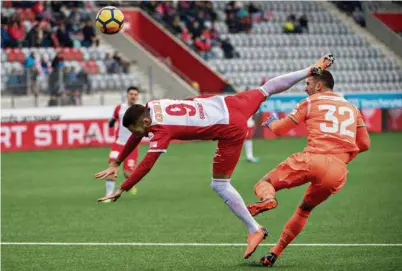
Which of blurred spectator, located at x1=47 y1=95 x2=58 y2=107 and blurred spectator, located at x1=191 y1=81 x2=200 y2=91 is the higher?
blurred spectator, located at x1=47 y1=95 x2=58 y2=107

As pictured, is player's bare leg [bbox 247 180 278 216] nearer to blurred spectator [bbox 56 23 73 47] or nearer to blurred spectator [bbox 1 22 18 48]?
blurred spectator [bbox 1 22 18 48]

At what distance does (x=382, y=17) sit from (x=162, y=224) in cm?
2951

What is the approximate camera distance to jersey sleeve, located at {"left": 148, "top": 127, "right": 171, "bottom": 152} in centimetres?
937

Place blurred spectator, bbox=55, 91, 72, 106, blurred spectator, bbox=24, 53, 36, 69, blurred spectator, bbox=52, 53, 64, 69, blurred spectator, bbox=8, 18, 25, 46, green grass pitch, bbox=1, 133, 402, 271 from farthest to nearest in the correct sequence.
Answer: blurred spectator, bbox=8, 18, 25, 46 < blurred spectator, bbox=24, 53, 36, 69 < blurred spectator, bbox=52, 53, 64, 69 < blurred spectator, bbox=55, 91, 72, 106 < green grass pitch, bbox=1, 133, 402, 271

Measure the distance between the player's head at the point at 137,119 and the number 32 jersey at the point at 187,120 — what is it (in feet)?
0.23

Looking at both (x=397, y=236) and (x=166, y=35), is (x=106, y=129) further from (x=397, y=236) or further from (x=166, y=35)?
(x=397, y=236)

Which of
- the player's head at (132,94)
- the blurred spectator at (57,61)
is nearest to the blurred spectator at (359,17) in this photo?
the blurred spectator at (57,61)

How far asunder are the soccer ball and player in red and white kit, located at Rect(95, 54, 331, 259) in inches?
137

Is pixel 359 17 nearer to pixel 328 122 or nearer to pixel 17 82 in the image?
pixel 17 82

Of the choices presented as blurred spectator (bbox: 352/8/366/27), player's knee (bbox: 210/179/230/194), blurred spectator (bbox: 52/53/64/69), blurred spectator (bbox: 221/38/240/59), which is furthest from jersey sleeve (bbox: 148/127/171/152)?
blurred spectator (bbox: 352/8/366/27)

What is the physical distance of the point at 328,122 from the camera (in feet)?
30.5

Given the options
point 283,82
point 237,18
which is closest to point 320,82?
point 283,82

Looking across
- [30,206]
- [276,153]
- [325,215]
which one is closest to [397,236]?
[325,215]

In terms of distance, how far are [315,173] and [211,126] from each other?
4.10ft
